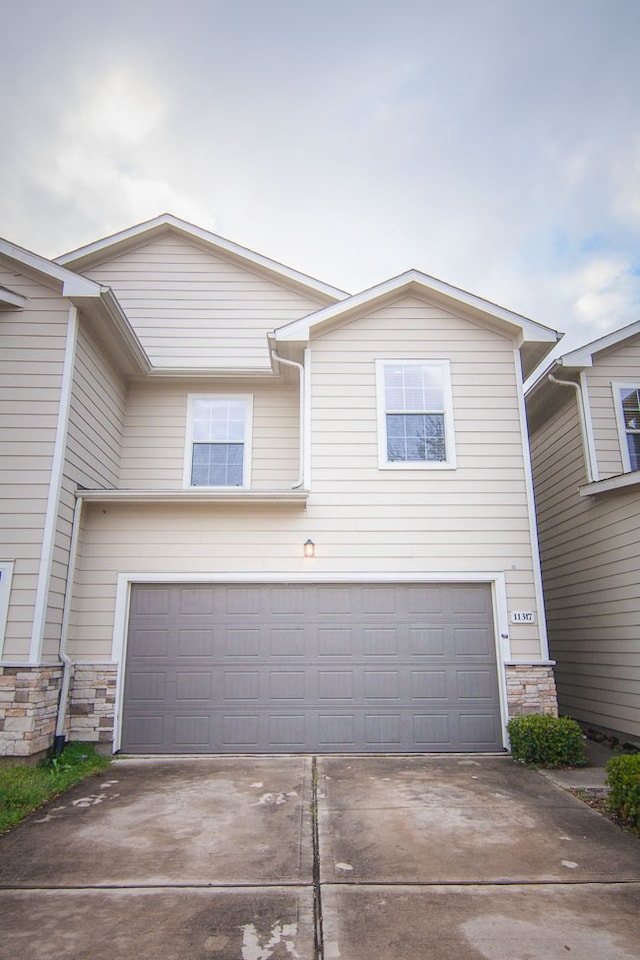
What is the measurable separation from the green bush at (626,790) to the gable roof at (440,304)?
5.78 m

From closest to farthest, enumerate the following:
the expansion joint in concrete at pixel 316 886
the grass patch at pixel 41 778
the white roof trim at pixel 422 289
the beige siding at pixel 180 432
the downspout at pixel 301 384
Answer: the expansion joint in concrete at pixel 316 886 → the grass patch at pixel 41 778 → the downspout at pixel 301 384 → the white roof trim at pixel 422 289 → the beige siding at pixel 180 432

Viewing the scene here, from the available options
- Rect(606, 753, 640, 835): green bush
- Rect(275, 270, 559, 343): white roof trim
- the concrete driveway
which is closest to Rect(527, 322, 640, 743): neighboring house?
Rect(275, 270, 559, 343): white roof trim

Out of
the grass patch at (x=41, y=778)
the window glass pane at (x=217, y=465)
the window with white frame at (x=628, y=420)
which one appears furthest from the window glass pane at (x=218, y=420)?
the window with white frame at (x=628, y=420)

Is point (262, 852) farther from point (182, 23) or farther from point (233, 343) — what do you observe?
point (182, 23)

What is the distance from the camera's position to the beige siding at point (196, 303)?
10.2 metres

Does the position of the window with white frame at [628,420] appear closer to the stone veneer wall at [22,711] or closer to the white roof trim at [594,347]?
the white roof trim at [594,347]

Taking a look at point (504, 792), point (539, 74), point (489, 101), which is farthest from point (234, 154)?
point (504, 792)

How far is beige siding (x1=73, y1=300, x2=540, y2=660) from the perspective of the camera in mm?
7954

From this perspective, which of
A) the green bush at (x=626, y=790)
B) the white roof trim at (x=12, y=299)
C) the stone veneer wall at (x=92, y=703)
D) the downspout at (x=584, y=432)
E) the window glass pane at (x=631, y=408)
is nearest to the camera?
the green bush at (x=626, y=790)

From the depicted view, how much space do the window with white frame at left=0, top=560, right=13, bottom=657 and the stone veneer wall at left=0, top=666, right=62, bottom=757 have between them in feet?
1.60

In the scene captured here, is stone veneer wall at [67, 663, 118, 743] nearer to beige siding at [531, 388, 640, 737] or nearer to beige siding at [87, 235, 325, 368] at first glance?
beige siding at [87, 235, 325, 368]

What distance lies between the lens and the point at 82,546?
7941 millimetres

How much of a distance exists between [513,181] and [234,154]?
22.7 ft

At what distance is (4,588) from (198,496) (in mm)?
2550
